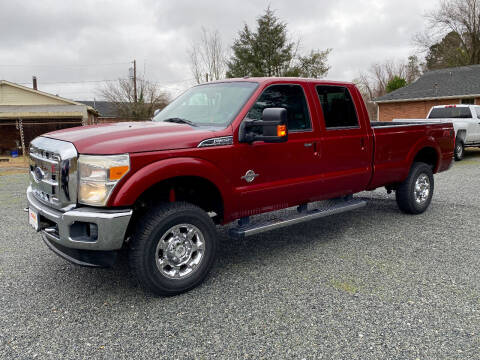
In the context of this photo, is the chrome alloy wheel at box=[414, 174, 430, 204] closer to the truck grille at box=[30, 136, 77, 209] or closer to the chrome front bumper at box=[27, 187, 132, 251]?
the chrome front bumper at box=[27, 187, 132, 251]

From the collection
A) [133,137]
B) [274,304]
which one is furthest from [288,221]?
[133,137]

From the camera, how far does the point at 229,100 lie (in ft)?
14.2

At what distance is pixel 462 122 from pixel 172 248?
1359cm

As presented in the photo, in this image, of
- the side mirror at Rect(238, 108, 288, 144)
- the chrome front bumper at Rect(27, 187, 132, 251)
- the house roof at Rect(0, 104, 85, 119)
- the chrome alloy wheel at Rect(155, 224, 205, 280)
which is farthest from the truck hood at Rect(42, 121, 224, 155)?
the house roof at Rect(0, 104, 85, 119)

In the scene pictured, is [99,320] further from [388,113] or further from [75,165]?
[388,113]

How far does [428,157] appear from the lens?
6.67m

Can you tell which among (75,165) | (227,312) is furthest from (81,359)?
(75,165)

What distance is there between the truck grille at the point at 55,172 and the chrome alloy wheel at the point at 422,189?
198 inches

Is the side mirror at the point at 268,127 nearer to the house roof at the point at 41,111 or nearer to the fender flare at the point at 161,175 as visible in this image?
the fender flare at the point at 161,175

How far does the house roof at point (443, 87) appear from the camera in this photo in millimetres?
25516

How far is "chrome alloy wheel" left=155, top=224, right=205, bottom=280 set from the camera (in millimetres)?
3535

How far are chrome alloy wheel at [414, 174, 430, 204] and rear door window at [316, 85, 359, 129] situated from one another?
6.11 ft

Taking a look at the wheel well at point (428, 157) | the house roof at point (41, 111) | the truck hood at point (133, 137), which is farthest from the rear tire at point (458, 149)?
the house roof at point (41, 111)

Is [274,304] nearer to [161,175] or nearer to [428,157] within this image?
[161,175]
